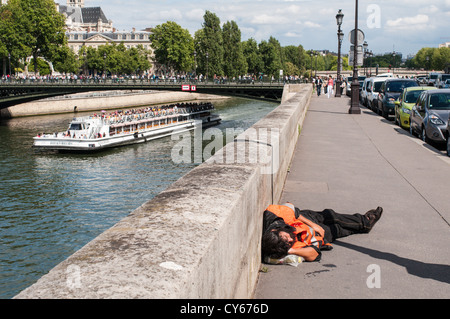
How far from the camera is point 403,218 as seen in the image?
6188 mm

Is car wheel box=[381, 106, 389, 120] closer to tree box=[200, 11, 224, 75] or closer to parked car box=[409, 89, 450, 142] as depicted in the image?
parked car box=[409, 89, 450, 142]

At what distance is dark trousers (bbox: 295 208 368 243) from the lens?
17.8 ft

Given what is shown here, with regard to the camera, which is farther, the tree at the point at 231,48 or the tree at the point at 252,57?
the tree at the point at 252,57

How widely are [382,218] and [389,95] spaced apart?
17.0 metres

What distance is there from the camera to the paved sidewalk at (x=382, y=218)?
4137 millimetres

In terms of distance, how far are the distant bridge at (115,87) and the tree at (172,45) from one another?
43052mm

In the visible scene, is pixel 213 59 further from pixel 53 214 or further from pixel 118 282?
pixel 118 282

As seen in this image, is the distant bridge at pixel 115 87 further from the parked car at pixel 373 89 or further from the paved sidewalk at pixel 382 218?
the paved sidewalk at pixel 382 218

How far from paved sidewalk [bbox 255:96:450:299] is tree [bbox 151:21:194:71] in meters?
92.5

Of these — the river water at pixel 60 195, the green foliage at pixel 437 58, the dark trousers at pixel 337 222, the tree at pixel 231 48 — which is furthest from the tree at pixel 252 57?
the dark trousers at pixel 337 222

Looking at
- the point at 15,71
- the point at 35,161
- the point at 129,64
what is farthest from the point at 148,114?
the point at 129,64

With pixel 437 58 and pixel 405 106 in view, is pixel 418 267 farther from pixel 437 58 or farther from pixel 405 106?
pixel 437 58

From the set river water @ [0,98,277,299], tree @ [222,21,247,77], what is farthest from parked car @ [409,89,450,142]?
tree @ [222,21,247,77]
